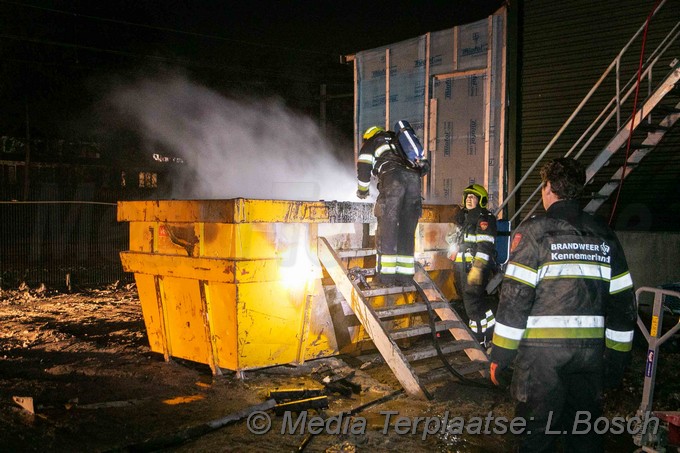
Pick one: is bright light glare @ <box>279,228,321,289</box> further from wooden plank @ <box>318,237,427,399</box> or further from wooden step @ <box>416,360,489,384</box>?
wooden step @ <box>416,360,489,384</box>

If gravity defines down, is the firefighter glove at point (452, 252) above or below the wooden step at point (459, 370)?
above

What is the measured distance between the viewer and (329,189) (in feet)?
34.2

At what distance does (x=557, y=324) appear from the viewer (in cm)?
281

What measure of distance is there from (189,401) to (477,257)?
3.41 meters

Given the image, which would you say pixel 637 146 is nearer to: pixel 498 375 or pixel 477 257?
pixel 477 257

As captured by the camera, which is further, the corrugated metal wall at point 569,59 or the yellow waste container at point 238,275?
the corrugated metal wall at point 569,59

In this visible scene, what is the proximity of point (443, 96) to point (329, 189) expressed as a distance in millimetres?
2813

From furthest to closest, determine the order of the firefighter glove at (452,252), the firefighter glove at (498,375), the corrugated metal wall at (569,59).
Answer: the corrugated metal wall at (569,59) < the firefighter glove at (452,252) < the firefighter glove at (498,375)

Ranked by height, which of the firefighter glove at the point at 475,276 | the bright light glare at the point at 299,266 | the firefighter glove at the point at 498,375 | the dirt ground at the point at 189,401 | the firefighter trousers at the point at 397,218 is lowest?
the dirt ground at the point at 189,401

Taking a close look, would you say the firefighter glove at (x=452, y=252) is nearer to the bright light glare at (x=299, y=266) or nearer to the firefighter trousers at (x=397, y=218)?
the firefighter trousers at (x=397, y=218)

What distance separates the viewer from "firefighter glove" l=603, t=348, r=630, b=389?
9.74 feet

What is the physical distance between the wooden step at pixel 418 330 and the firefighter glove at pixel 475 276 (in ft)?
1.91

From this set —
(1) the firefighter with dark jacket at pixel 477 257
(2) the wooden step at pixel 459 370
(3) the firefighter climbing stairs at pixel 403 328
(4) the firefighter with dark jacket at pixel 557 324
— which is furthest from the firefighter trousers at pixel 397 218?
(4) the firefighter with dark jacket at pixel 557 324

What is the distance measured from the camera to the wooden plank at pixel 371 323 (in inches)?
187
